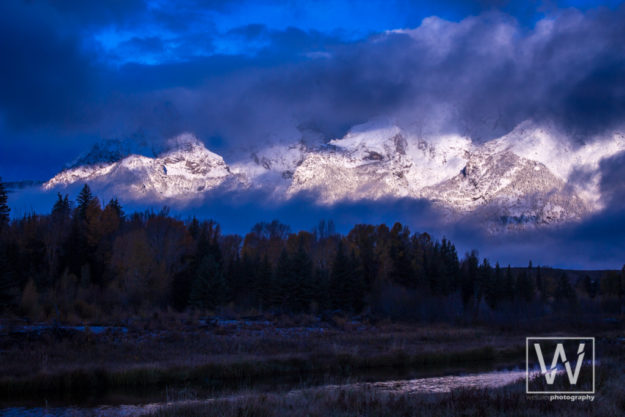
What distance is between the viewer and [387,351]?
3378cm

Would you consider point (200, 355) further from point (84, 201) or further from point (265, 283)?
point (84, 201)

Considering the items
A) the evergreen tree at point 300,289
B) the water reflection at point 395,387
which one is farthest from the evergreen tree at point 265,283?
the water reflection at point 395,387

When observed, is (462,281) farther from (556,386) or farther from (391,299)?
(556,386)

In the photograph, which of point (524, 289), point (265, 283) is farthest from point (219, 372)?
point (524, 289)

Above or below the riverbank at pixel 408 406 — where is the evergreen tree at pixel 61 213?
above

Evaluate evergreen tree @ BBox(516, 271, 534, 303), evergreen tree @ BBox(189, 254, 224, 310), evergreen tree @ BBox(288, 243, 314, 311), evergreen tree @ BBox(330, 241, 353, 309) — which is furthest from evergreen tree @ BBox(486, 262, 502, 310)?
evergreen tree @ BBox(189, 254, 224, 310)

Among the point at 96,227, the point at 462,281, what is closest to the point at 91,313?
the point at 96,227

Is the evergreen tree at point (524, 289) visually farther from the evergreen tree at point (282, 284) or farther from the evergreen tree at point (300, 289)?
the evergreen tree at point (282, 284)

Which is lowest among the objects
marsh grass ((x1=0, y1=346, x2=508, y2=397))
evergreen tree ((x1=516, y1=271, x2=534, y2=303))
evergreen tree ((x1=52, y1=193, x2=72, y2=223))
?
marsh grass ((x1=0, y1=346, x2=508, y2=397))

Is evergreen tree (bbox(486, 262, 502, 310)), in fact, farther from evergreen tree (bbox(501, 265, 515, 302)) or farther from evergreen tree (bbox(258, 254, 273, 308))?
evergreen tree (bbox(258, 254, 273, 308))

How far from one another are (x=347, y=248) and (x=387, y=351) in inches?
2415

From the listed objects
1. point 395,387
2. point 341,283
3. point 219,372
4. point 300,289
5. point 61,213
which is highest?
point 61,213

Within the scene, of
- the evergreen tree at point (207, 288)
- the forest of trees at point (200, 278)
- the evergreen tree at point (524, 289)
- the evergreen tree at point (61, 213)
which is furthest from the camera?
the evergreen tree at point (524, 289)

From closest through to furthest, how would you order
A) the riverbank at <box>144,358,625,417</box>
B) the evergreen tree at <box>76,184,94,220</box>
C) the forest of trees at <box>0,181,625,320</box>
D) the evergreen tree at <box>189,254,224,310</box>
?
1. the riverbank at <box>144,358,625,417</box>
2. the forest of trees at <box>0,181,625,320</box>
3. the evergreen tree at <box>189,254,224,310</box>
4. the evergreen tree at <box>76,184,94,220</box>
